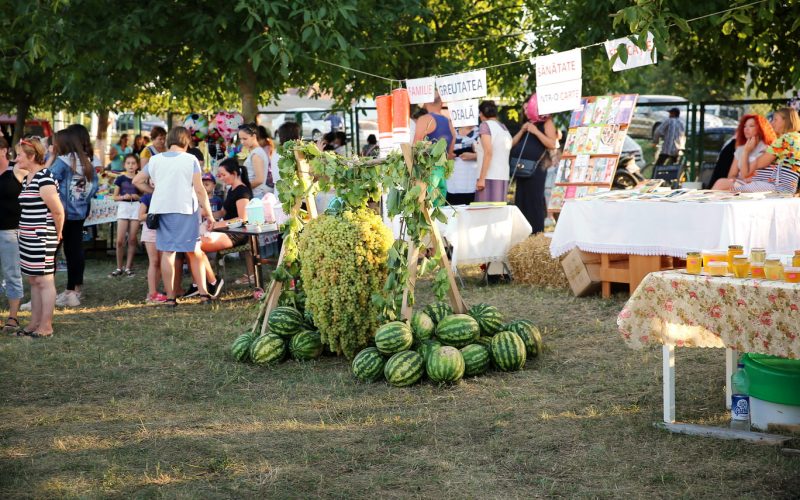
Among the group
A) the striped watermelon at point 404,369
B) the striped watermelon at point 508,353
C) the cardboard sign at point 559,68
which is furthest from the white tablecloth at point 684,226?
the striped watermelon at point 404,369

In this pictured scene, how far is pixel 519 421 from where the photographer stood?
18.3ft

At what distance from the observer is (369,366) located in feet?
21.5

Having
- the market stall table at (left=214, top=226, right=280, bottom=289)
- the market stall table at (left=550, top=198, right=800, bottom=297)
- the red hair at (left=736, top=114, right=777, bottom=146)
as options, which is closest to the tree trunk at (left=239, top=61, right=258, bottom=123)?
the market stall table at (left=214, top=226, right=280, bottom=289)

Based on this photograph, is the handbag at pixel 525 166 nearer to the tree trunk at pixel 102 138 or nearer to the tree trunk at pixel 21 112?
the tree trunk at pixel 21 112

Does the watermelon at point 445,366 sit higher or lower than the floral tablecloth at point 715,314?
lower

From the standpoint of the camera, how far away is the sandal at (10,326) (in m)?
8.86

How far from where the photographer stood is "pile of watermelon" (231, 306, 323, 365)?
7.19 meters

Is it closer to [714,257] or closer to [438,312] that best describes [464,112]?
[438,312]

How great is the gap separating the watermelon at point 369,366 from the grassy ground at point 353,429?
11 cm

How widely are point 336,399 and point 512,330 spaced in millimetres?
1634

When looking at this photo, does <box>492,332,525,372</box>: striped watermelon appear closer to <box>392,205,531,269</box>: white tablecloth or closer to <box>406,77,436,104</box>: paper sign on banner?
<box>392,205,531,269</box>: white tablecloth

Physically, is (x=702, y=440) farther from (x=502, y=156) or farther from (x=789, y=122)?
(x=502, y=156)

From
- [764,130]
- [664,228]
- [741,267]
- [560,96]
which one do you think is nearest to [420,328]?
[741,267]

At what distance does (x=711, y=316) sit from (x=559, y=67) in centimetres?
581
